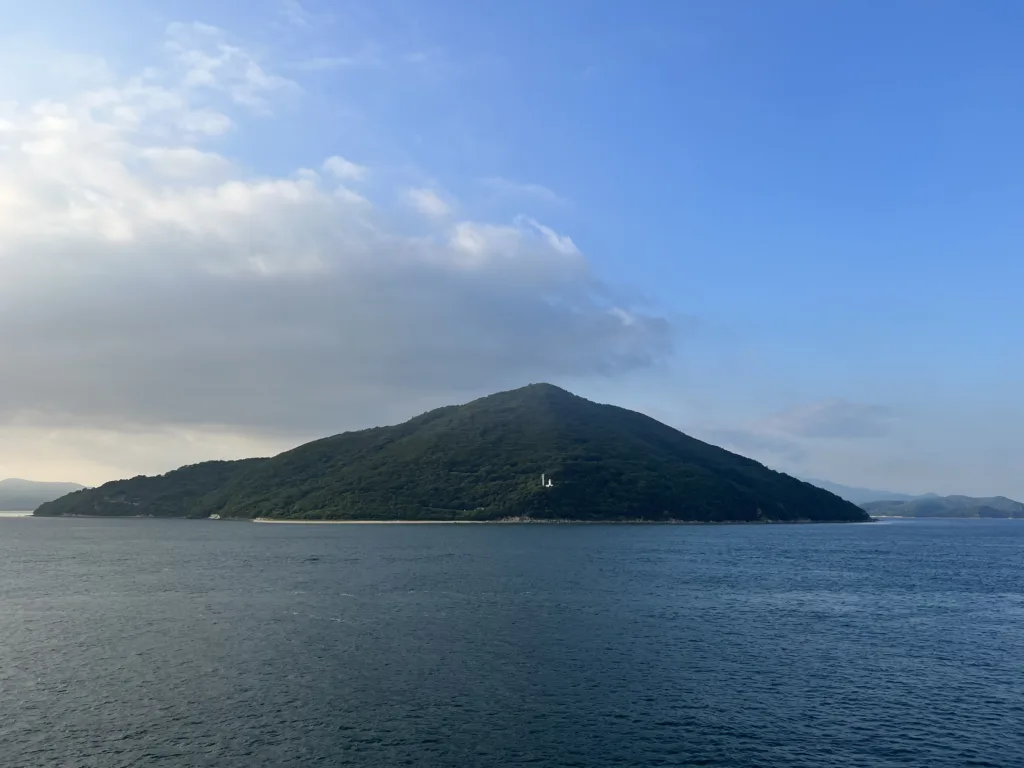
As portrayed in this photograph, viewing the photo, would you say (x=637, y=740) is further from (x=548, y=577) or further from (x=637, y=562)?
(x=637, y=562)

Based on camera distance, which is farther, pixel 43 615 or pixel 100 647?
pixel 43 615

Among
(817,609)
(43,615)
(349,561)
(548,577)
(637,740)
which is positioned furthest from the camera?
(349,561)

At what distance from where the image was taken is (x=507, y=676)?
230 ft

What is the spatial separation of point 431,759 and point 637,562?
464ft

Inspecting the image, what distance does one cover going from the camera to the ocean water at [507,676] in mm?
51562

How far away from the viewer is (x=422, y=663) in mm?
74750

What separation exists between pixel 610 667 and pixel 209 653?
41951 millimetres

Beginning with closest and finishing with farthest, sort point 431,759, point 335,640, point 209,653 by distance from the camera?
point 431,759, point 209,653, point 335,640

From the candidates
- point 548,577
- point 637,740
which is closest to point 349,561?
point 548,577

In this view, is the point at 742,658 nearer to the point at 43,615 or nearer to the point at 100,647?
the point at 100,647

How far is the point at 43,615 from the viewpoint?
104 meters

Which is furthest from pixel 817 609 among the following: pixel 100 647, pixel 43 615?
pixel 43 615

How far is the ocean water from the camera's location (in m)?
51.6

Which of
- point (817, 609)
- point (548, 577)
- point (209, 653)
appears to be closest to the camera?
point (209, 653)
